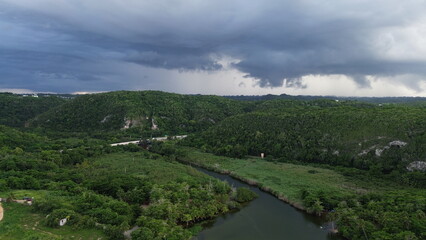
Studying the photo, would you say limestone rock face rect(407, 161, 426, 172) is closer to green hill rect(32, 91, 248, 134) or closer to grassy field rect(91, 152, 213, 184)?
grassy field rect(91, 152, 213, 184)

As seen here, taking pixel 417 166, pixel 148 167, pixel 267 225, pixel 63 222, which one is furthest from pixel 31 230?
pixel 417 166

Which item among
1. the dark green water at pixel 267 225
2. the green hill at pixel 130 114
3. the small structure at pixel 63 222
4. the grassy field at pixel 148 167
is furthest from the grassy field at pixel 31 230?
the green hill at pixel 130 114

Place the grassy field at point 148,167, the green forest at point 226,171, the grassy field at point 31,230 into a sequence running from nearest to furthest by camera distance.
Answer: the grassy field at point 31,230, the green forest at point 226,171, the grassy field at point 148,167

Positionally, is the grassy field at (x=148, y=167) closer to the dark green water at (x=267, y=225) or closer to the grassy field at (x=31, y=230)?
the dark green water at (x=267, y=225)

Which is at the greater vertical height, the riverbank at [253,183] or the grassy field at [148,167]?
the grassy field at [148,167]

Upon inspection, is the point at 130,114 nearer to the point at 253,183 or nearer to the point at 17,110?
the point at 17,110

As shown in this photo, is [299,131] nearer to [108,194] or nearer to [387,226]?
[387,226]
